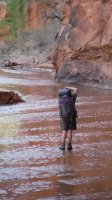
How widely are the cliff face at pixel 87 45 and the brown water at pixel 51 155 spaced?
8.10m

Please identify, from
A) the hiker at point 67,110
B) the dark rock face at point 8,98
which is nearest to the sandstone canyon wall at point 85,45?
the dark rock face at point 8,98

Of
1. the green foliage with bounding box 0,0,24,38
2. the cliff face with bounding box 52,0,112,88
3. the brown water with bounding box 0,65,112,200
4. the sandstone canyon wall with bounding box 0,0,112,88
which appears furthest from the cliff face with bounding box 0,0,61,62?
the brown water with bounding box 0,65,112,200

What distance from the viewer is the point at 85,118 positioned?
1559 cm

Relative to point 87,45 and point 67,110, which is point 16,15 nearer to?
point 87,45

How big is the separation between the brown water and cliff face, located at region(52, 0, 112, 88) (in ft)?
26.6

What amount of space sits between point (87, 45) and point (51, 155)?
17.8m

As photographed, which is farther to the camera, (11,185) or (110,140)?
(110,140)

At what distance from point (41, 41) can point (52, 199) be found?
54.5 meters

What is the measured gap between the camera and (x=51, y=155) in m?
10.8

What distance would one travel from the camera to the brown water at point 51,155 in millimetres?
8219

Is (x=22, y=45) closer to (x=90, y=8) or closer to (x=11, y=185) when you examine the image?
(x=90, y=8)

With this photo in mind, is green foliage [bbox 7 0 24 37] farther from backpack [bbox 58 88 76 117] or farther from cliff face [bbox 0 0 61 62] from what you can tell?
backpack [bbox 58 88 76 117]

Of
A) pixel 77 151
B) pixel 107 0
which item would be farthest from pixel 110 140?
pixel 107 0

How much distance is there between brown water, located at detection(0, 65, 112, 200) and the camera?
8219 mm
